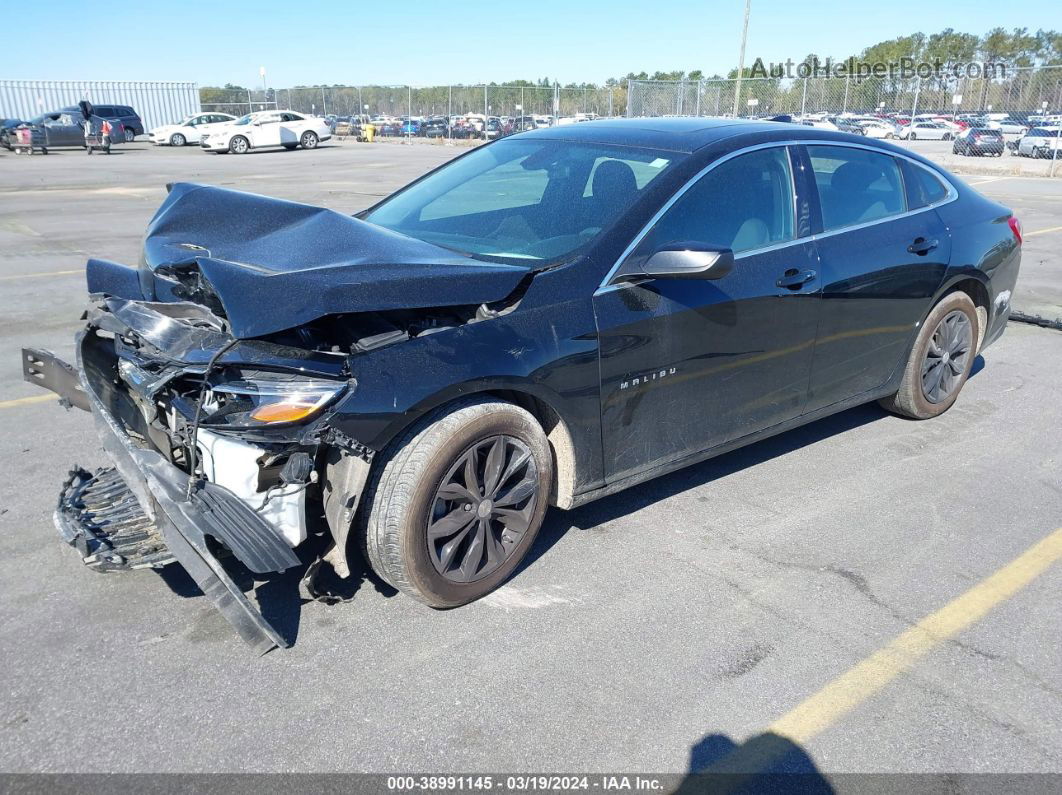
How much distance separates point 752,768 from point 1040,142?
110 ft

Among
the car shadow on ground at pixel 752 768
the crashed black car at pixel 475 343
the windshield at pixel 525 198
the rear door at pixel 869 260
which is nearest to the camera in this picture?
the car shadow on ground at pixel 752 768

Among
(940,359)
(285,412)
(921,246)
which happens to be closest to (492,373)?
(285,412)

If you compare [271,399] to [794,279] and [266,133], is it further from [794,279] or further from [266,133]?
[266,133]

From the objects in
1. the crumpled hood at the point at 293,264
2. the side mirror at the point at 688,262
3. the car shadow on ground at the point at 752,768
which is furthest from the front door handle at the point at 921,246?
the car shadow on ground at the point at 752,768

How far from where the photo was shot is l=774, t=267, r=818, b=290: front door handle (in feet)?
13.3

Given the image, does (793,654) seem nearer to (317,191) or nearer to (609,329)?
(609,329)

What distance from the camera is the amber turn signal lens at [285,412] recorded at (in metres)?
2.81

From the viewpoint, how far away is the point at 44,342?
21.9ft

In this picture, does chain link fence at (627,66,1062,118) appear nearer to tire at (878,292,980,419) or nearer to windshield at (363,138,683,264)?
tire at (878,292,980,419)

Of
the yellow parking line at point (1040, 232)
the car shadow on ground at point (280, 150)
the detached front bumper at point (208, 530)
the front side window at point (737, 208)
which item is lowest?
the yellow parking line at point (1040, 232)

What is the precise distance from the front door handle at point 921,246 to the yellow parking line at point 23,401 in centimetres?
519

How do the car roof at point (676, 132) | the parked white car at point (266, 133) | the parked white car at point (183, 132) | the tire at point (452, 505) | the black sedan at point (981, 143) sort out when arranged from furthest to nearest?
the parked white car at point (183, 132) → the parked white car at point (266, 133) → the black sedan at point (981, 143) → the car roof at point (676, 132) → the tire at point (452, 505)

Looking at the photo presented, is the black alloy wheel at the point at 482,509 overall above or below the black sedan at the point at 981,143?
below

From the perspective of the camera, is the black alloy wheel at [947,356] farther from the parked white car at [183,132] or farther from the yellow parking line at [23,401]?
the parked white car at [183,132]
